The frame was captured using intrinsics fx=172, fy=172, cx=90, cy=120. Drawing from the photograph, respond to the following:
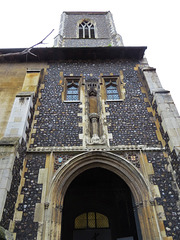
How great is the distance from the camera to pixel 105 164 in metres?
6.07

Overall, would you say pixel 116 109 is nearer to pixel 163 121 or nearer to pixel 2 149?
pixel 163 121

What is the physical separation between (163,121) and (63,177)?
4.11 meters

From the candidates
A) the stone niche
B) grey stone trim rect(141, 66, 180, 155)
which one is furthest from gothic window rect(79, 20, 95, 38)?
grey stone trim rect(141, 66, 180, 155)

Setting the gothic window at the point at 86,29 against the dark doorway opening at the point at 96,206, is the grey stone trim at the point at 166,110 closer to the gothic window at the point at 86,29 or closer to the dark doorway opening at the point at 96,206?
Answer: the dark doorway opening at the point at 96,206

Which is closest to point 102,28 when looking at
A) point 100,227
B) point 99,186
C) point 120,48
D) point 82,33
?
point 82,33

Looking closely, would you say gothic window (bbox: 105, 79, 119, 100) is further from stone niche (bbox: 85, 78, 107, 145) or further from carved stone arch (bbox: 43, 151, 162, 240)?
carved stone arch (bbox: 43, 151, 162, 240)

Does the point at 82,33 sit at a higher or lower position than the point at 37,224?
higher

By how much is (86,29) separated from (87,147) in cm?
1315

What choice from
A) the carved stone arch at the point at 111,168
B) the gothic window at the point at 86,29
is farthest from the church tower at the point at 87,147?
the gothic window at the point at 86,29

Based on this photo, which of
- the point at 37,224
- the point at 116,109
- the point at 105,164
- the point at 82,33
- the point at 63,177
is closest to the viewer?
the point at 37,224

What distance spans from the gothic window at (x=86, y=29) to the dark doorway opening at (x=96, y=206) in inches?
468

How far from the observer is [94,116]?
706cm

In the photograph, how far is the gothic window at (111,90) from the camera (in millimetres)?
8297

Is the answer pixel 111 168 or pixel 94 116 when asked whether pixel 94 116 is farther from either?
pixel 111 168
